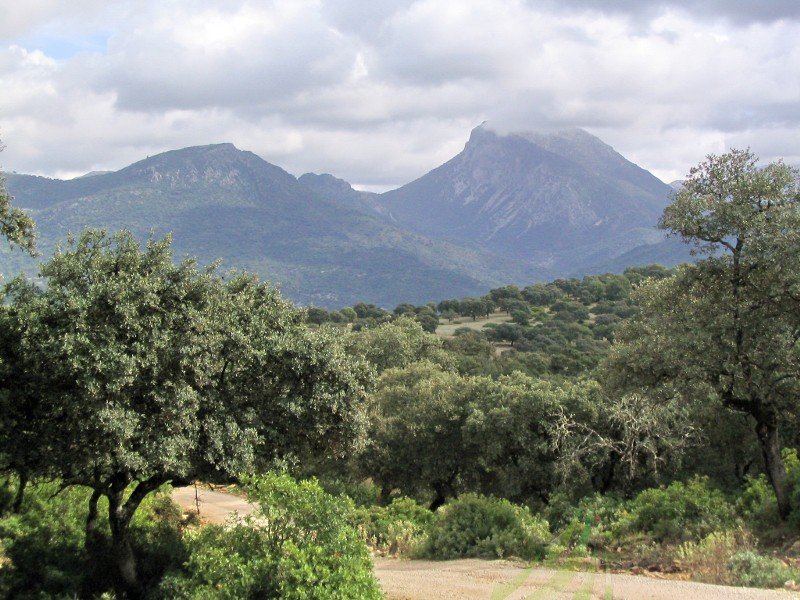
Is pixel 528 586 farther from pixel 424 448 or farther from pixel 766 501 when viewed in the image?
pixel 424 448

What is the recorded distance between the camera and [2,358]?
1317cm

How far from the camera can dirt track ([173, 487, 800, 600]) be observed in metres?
12.4

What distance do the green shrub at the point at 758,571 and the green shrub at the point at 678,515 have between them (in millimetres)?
3338

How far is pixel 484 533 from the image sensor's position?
18906 millimetres

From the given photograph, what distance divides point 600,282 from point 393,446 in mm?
118001

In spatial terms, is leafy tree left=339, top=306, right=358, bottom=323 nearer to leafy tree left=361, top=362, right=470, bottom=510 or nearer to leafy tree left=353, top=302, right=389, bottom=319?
leafy tree left=353, top=302, right=389, bottom=319

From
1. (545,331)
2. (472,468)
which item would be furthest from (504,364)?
(472,468)

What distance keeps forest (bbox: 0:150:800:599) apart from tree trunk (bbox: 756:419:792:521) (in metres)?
0.06

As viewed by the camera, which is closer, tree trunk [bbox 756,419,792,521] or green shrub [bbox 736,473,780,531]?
tree trunk [bbox 756,419,792,521]

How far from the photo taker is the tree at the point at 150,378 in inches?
498

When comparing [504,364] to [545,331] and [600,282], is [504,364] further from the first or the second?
[600,282]

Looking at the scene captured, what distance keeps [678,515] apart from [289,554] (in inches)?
442

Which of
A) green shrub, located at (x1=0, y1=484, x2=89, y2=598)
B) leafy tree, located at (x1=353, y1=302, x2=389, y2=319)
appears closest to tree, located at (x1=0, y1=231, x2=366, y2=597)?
green shrub, located at (x1=0, y1=484, x2=89, y2=598)

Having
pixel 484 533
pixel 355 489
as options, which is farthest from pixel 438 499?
pixel 484 533
